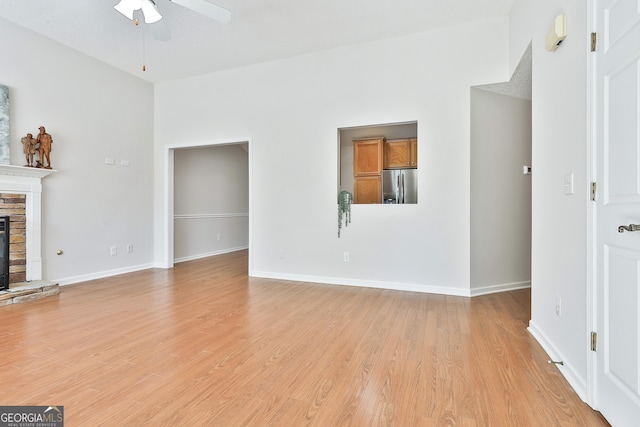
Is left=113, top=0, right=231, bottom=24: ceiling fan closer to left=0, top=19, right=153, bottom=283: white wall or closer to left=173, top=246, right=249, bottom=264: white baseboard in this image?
left=0, top=19, right=153, bottom=283: white wall

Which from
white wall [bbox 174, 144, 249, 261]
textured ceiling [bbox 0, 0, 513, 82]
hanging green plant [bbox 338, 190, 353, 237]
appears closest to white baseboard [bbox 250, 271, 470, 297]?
hanging green plant [bbox 338, 190, 353, 237]

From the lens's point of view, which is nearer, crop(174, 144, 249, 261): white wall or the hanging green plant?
the hanging green plant

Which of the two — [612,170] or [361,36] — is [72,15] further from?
[612,170]

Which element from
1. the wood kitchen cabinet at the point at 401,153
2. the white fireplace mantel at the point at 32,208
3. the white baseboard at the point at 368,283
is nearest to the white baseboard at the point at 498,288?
the white baseboard at the point at 368,283

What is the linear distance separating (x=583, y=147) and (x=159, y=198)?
18.0 ft

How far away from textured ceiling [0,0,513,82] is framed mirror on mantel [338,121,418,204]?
192cm

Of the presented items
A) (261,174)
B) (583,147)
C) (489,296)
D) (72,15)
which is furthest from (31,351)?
(489,296)

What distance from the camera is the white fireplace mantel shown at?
3.61m

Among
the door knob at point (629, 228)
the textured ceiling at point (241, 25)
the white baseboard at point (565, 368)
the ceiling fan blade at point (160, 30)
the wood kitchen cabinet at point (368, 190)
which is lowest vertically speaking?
the white baseboard at point (565, 368)

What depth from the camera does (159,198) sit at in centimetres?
532

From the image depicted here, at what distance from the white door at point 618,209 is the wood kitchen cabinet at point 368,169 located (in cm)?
400

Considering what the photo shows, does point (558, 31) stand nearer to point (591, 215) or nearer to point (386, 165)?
point (591, 215)

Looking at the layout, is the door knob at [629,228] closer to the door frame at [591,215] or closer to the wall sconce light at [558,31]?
the door frame at [591,215]

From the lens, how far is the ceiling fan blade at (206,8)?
2.55 meters
